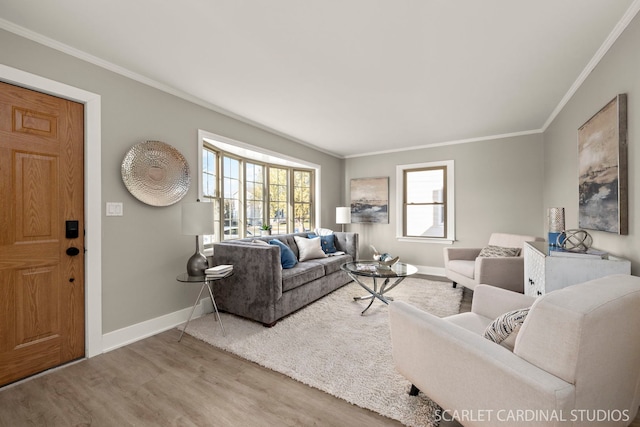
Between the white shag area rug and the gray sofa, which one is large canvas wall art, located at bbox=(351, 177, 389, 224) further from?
the gray sofa

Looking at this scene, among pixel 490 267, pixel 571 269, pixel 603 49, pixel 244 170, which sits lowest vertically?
pixel 490 267

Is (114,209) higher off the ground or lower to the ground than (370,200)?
lower

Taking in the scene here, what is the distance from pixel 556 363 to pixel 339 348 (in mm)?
1671

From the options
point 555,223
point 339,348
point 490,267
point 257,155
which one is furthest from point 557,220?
point 257,155

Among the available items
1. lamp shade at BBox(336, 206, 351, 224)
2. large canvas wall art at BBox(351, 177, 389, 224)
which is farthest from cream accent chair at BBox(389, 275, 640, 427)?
large canvas wall art at BBox(351, 177, 389, 224)

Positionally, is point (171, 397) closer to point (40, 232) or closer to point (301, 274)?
point (40, 232)

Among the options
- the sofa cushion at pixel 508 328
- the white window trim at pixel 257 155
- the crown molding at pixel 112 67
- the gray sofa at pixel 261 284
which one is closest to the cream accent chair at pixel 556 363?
the sofa cushion at pixel 508 328

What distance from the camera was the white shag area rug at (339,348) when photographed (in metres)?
1.70

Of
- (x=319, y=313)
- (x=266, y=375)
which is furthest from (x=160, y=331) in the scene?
(x=319, y=313)

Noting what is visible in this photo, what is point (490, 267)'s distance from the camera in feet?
10.5

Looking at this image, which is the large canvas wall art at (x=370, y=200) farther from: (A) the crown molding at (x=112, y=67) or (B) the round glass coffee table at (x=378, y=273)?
(A) the crown molding at (x=112, y=67)

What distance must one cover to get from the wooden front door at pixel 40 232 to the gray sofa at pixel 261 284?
125cm

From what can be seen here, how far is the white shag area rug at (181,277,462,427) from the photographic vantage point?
1.70 m

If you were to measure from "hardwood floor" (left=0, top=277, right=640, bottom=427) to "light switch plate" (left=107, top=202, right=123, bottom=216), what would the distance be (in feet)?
4.01
